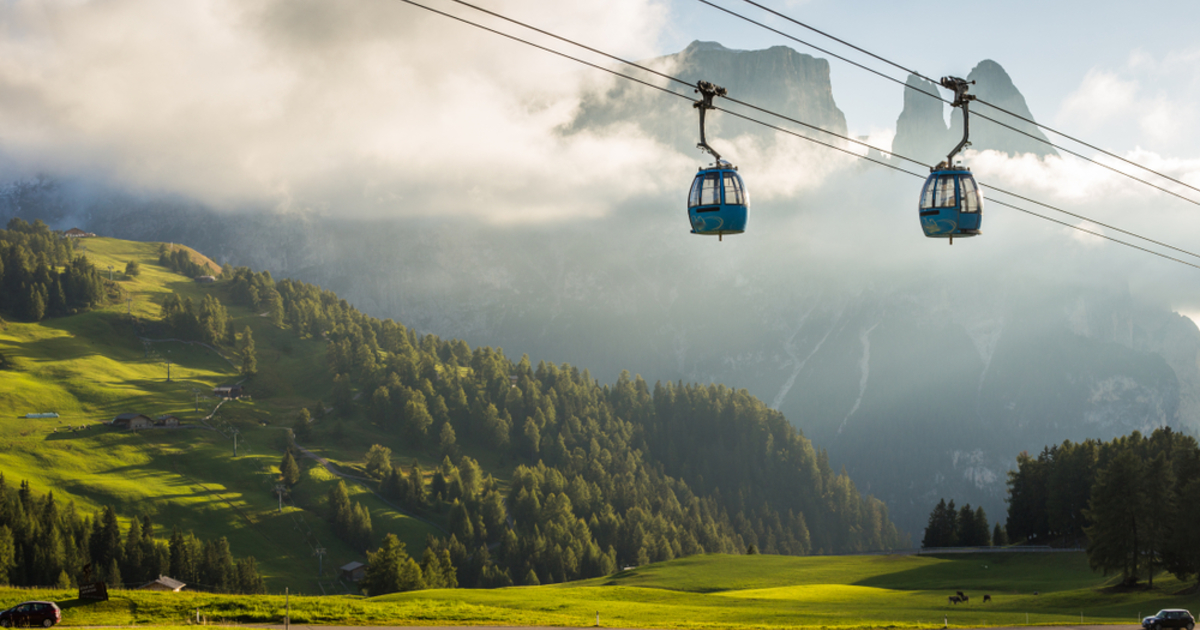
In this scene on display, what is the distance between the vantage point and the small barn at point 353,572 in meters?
169

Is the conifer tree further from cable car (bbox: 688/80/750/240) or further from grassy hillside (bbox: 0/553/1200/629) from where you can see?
cable car (bbox: 688/80/750/240)

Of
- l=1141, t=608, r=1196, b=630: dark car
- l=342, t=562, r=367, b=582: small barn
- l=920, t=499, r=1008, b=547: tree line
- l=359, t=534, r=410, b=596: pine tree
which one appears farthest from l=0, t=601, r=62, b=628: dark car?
l=920, t=499, r=1008, b=547: tree line

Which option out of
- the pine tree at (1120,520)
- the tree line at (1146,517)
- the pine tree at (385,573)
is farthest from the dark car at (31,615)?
the pine tree at (1120,520)

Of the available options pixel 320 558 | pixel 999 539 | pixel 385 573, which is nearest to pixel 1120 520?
pixel 999 539

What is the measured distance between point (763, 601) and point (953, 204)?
199 feet

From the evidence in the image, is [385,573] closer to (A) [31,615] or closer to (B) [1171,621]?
(A) [31,615]

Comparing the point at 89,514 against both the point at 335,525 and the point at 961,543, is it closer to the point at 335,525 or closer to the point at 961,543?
the point at 335,525

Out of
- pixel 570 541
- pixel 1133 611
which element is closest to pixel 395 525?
pixel 570 541

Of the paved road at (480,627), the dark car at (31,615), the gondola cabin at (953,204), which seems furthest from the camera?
the paved road at (480,627)

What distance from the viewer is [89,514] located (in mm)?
164750

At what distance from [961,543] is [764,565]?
136 feet

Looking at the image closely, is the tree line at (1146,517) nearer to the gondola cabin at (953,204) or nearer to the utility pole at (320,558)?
the gondola cabin at (953,204)

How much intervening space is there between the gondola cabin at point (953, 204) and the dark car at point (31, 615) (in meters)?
51.2

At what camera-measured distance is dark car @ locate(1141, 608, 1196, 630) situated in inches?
2146
